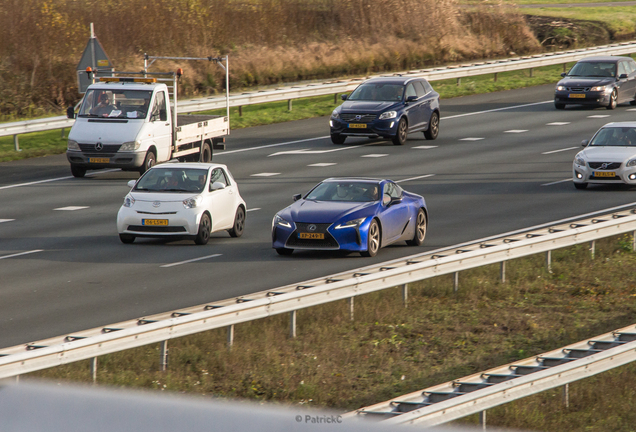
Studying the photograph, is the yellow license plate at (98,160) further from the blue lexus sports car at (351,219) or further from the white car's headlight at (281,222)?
the white car's headlight at (281,222)

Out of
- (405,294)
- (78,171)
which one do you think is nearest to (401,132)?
(78,171)

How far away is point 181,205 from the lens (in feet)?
58.9

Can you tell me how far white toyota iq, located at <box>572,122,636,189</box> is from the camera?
2377cm

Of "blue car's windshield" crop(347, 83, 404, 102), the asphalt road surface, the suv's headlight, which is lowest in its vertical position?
the asphalt road surface

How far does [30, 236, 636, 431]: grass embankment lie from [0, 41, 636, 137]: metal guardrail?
18791 mm

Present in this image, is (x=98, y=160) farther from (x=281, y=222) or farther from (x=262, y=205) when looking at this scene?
(x=281, y=222)

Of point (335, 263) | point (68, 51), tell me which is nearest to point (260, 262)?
point (335, 263)

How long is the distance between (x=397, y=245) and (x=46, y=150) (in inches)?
600

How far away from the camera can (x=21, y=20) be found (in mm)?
37938

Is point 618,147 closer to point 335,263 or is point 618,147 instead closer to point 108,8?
point 335,263

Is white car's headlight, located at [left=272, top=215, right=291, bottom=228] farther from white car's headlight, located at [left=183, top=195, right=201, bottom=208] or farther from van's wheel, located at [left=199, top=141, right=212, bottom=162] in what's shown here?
van's wheel, located at [left=199, top=141, right=212, bottom=162]

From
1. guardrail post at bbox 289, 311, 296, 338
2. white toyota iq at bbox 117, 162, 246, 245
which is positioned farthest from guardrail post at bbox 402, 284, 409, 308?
white toyota iq at bbox 117, 162, 246, 245

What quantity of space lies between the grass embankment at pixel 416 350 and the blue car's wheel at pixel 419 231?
3174 mm

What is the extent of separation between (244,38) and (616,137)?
26.8m
